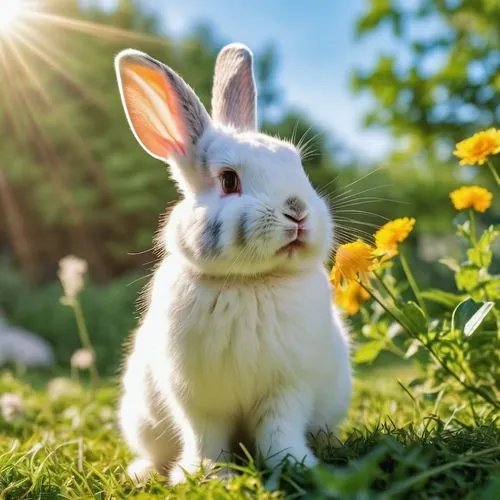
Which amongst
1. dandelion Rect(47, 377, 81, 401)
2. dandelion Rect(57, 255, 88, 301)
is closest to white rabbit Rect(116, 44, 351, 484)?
dandelion Rect(57, 255, 88, 301)

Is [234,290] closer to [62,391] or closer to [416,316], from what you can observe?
[416,316]

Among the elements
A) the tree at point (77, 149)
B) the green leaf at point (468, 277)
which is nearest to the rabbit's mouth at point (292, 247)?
the green leaf at point (468, 277)

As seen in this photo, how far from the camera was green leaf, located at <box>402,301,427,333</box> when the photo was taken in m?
2.43

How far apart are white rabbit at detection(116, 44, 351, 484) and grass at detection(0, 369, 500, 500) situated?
0.17 metres

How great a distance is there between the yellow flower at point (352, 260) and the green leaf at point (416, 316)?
0.97 ft

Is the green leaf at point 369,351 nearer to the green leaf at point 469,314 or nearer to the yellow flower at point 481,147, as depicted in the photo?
the green leaf at point 469,314

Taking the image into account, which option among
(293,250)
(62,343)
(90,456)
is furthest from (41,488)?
(62,343)

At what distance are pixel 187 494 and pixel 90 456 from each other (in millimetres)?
1180

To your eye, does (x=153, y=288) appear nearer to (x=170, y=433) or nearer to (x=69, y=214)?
(x=170, y=433)

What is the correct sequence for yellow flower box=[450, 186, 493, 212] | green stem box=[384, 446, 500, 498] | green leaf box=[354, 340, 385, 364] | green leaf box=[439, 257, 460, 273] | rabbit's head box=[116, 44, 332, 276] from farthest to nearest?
green leaf box=[354, 340, 385, 364]
green leaf box=[439, 257, 460, 273]
yellow flower box=[450, 186, 493, 212]
rabbit's head box=[116, 44, 332, 276]
green stem box=[384, 446, 500, 498]

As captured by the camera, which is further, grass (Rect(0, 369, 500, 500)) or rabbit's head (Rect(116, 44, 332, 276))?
rabbit's head (Rect(116, 44, 332, 276))

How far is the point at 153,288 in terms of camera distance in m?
2.46

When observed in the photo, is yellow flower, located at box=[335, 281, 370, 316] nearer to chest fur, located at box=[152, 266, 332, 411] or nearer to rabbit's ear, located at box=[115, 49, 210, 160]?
chest fur, located at box=[152, 266, 332, 411]

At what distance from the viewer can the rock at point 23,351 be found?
26.2ft
